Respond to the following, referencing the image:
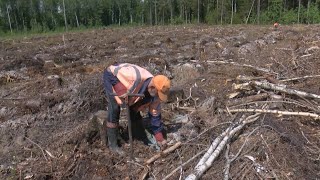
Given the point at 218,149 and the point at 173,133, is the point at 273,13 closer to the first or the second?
the point at 173,133

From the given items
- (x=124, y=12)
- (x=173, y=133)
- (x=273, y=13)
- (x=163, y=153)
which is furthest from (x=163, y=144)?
(x=124, y=12)

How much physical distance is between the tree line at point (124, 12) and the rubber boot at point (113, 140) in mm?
40417

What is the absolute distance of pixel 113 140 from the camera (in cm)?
492

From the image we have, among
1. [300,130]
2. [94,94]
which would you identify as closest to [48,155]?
[94,94]

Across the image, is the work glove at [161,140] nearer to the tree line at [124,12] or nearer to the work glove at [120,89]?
the work glove at [120,89]

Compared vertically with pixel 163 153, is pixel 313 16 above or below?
above

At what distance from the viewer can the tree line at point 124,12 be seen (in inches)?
1850

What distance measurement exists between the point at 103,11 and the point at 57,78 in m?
56.5

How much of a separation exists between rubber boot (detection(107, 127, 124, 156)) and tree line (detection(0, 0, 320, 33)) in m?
40.4

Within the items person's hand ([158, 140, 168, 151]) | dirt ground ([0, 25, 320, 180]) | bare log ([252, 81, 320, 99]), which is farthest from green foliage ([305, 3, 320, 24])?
person's hand ([158, 140, 168, 151])

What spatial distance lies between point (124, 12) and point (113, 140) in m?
62.2

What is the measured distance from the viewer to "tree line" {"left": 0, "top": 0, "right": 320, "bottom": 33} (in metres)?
47.0

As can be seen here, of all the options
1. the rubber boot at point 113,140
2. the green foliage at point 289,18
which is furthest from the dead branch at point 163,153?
the green foliage at point 289,18

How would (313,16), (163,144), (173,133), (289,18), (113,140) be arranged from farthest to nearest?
1. (289,18)
2. (313,16)
3. (173,133)
4. (113,140)
5. (163,144)
